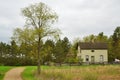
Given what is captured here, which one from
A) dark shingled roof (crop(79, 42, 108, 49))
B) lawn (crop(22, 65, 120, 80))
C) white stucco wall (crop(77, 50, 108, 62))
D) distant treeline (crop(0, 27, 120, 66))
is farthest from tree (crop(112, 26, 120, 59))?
lawn (crop(22, 65, 120, 80))

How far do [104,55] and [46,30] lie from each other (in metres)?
39.1

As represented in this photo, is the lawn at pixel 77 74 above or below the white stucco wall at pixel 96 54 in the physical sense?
below

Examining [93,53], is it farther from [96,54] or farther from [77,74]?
[77,74]

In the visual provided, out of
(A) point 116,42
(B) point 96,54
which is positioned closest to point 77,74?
(B) point 96,54

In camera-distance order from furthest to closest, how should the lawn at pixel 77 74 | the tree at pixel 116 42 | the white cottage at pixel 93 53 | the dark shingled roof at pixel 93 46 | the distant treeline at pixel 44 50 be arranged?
the tree at pixel 116 42
the dark shingled roof at pixel 93 46
the white cottage at pixel 93 53
the distant treeline at pixel 44 50
the lawn at pixel 77 74

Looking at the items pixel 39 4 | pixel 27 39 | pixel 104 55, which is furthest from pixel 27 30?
pixel 104 55

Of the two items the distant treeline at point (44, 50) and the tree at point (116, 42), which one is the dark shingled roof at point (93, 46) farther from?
the tree at point (116, 42)

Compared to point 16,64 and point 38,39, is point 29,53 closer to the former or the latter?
point 38,39

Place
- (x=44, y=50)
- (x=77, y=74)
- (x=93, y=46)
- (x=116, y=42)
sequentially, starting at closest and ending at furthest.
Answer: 1. (x=77, y=74)
2. (x=44, y=50)
3. (x=93, y=46)
4. (x=116, y=42)

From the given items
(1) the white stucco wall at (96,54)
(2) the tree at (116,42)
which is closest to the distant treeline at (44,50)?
(2) the tree at (116,42)

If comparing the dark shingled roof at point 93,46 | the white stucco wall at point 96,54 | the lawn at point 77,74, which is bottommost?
the lawn at point 77,74

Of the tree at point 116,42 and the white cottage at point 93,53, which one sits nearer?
the white cottage at point 93,53

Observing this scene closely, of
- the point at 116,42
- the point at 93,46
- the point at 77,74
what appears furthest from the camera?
the point at 116,42

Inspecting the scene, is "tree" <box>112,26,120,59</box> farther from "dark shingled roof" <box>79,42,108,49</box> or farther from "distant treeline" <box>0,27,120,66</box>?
"dark shingled roof" <box>79,42,108,49</box>
